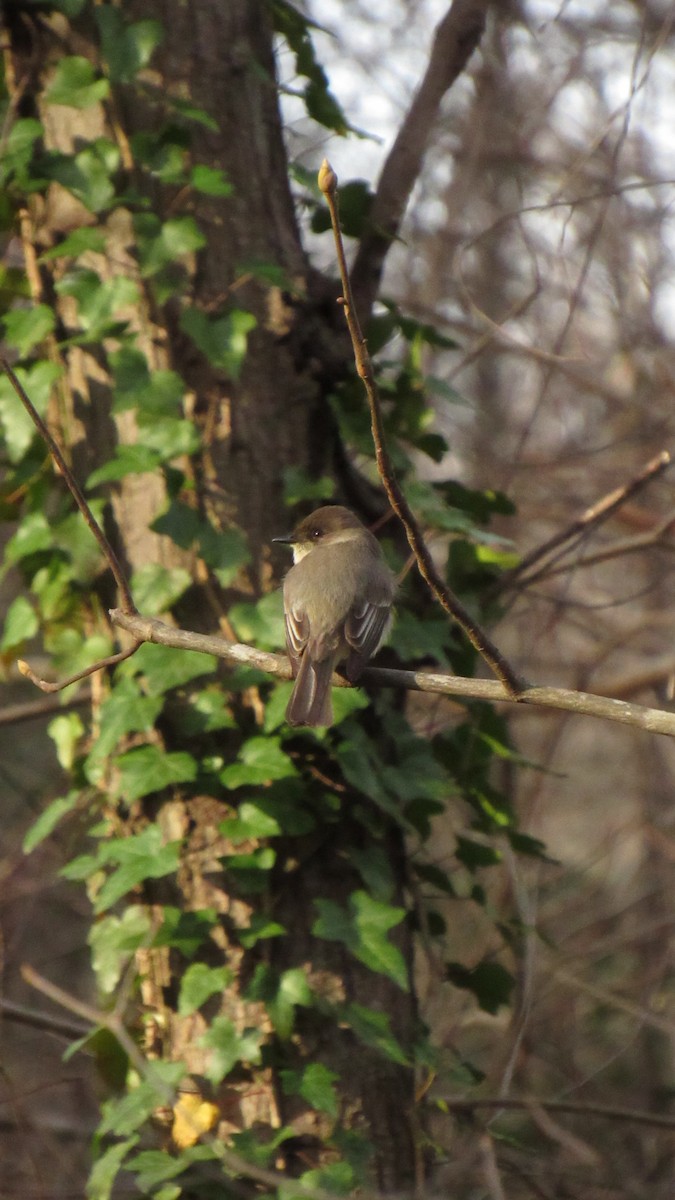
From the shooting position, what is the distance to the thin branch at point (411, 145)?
3934 mm

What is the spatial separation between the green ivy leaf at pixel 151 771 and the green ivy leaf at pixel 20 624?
58 cm

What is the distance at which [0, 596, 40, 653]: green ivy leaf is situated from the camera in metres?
3.70

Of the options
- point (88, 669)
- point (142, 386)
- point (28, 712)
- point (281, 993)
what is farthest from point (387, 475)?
point (28, 712)

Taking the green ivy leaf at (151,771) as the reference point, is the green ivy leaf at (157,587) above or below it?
above

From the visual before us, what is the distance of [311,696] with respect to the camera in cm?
308

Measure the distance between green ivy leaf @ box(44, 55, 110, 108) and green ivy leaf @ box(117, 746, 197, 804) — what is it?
6.22 ft

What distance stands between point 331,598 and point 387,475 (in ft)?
4.81

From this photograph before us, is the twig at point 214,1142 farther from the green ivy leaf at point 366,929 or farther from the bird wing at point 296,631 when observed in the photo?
the bird wing at point 296,631

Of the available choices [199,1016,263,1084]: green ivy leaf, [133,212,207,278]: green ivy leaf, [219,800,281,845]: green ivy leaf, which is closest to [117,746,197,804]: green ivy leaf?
[219,800,281,845]: green ivy leaf

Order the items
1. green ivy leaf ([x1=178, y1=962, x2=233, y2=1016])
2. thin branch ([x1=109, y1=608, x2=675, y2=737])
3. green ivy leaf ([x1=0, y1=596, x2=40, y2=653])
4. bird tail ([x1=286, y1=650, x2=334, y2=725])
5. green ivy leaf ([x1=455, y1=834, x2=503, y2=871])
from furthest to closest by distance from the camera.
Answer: green ivy leaf ([x1=455, y1=834, x2=503, y2=871]), green ivy leaf ([x1=0, y1=596, x2=40, y2=653]), green ivy leaf ([x1=178, y1=962, x2=233, y2=1016]), bird tail ([x1=286, y1=650, x2=334, y2=725]), thin branch ([x1=109, y1=608, x2=675, y2=737])

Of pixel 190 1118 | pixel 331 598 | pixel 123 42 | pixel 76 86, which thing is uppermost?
pixel 123 42

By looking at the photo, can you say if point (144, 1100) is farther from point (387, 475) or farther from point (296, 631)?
point (387, 475)

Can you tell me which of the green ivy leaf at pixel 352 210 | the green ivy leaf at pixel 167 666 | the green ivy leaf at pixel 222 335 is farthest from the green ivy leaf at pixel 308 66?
the green ivy leaf at pixel 167 666

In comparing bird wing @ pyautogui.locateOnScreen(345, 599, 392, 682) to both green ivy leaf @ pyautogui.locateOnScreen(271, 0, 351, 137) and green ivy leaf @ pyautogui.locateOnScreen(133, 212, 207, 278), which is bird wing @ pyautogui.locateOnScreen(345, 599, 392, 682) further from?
green ivy leaf @ pyautogui.locateOnScreen(271, 0, 351, 137)
